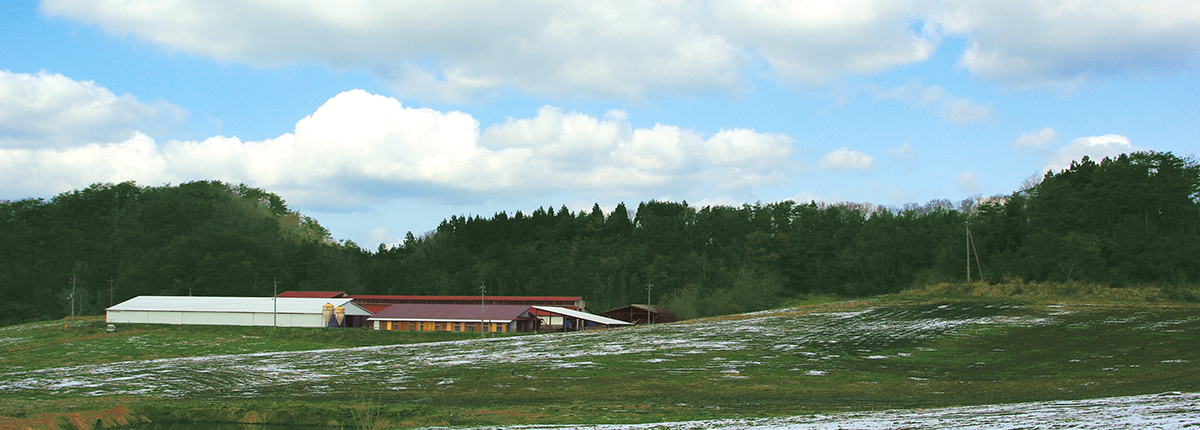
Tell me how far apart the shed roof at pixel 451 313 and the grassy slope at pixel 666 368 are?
14.5m

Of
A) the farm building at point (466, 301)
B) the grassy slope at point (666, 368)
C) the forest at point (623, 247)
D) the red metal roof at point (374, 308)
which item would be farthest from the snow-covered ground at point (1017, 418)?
the red metal roof at point (374, 308)

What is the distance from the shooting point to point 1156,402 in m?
19.9

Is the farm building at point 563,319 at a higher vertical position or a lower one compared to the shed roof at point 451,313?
lower

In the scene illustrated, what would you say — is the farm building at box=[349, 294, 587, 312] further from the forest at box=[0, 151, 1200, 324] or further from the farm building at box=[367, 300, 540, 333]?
the forest at box=[0, 151, 1200, 324]

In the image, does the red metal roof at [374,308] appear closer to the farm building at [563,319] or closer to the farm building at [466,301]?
the farm building at [466,301]

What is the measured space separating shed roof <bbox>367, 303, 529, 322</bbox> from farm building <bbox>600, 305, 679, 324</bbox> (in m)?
19.2

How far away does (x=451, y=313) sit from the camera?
3462 inches

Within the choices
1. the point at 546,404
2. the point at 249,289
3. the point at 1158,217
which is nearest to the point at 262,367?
the point at 546,404

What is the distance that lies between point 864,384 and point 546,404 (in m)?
15.0

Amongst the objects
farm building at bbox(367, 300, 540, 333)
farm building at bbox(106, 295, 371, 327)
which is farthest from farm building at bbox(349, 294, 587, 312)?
farm building at bbox(106, 295, 371, 327)

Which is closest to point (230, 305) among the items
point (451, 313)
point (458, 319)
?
point (451, 313)

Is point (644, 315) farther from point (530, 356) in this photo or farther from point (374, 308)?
point (530, 356)

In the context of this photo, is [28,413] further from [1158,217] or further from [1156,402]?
[1158,217]

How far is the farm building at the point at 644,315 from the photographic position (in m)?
101
